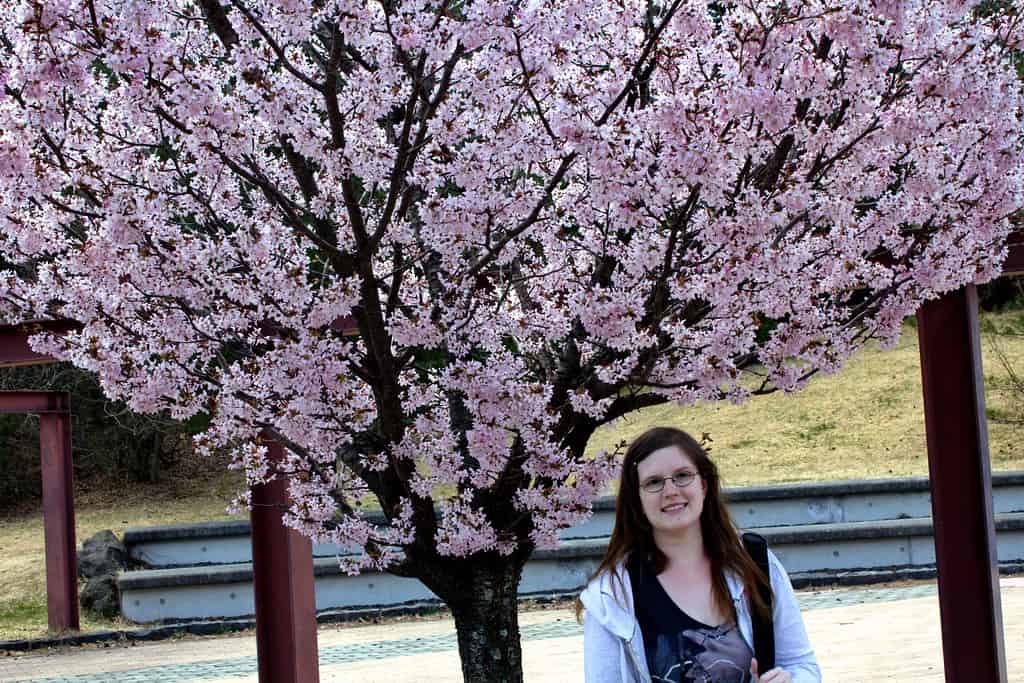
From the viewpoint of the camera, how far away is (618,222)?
4.46 m

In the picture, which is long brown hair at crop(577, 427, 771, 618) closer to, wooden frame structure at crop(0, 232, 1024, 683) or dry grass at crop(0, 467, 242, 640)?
wooden frame structure at crop(0, 232, 1024, 683)

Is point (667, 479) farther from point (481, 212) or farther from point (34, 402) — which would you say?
point (34, 402)

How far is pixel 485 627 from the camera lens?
17.7 ft

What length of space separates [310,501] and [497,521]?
31.2 inches

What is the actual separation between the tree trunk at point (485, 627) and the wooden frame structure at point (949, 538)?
1580mm

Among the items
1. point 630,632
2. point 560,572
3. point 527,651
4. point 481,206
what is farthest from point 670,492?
point 560,572

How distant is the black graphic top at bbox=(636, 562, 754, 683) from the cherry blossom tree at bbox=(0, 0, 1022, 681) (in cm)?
193

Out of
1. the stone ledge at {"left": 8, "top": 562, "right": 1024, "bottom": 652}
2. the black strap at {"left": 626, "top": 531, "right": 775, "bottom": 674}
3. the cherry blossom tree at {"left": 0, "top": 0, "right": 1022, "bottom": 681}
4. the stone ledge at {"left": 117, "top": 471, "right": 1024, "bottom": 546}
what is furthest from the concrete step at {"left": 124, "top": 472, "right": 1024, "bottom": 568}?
the black strap at {"left": 626, "top": 531, "right": 775, "bottom": 674}

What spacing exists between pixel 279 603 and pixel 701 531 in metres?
4.68

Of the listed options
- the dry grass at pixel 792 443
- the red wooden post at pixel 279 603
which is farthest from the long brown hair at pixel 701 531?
the dry grass at pixel 792 443

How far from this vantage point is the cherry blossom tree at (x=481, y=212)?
416 centimetres

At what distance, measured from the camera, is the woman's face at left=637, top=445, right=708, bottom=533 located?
2635 mm

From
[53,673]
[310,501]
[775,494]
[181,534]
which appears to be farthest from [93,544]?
[310,501]

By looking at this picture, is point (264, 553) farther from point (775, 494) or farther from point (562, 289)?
point (775, 494)
